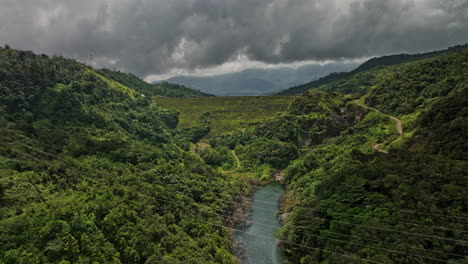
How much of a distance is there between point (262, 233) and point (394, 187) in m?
25.8

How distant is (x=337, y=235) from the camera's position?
3662 centimetres

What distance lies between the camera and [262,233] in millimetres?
52125

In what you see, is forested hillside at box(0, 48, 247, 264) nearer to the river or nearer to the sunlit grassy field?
the river

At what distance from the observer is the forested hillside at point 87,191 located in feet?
94.0

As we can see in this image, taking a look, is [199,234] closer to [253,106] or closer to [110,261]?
[110,261]

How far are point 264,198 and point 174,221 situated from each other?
31.9m

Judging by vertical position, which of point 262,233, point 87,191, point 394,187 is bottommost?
point 262,233

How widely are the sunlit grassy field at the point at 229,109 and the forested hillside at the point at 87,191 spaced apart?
5405 cm

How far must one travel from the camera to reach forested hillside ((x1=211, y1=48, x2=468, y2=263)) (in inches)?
1193

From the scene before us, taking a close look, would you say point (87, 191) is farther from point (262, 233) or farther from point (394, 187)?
point (394, 187)

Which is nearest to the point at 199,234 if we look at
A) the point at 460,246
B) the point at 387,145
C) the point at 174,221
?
the point at 174,221

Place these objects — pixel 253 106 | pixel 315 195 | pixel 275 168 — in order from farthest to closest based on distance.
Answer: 1. pixel 253 106
2. pixel 275 168
3. pixel 315 195

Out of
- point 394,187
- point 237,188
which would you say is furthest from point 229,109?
point 394,187

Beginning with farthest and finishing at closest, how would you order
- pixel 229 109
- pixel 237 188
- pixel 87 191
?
pixel 229 109, pixel 237 188, pixel 87 191
